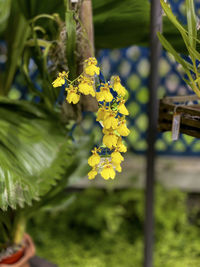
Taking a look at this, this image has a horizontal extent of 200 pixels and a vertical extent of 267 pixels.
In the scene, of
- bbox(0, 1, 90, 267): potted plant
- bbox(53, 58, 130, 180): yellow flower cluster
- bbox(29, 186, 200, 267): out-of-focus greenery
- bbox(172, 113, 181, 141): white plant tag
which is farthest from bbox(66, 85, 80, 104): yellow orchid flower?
bbox(29, 186, 200, 267): out-of-focus greenery

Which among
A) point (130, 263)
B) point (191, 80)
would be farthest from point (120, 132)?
point (130, 263)

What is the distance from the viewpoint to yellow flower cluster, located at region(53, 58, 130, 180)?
22.9 inches

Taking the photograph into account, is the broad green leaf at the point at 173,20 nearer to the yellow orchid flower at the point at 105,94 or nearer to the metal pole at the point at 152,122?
the metal pole at the point at 152,122

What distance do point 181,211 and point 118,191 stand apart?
1.30 feet

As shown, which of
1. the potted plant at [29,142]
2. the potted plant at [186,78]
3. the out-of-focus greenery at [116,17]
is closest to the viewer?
the potted plant at [186,78]

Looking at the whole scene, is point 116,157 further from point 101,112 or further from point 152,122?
point 152,122

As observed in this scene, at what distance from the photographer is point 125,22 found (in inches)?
40.4

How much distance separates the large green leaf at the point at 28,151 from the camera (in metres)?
0.77

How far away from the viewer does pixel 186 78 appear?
2.55 ft

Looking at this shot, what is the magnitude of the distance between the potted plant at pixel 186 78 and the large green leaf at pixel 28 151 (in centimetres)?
34

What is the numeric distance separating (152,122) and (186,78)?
11.5 inches

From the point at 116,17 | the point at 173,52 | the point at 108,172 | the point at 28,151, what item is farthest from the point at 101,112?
the point at 116,17

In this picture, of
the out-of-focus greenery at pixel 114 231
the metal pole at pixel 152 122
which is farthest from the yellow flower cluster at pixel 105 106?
the out-of-focus greenery at pixel 114 231

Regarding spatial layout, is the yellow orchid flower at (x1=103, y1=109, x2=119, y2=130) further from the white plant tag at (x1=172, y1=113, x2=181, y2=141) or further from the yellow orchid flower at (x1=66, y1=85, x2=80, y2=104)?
the white plant tag at (x1=172, y1=113, x2=181, y2=141)
